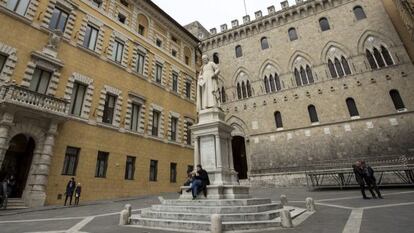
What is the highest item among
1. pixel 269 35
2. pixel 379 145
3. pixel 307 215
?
pixel 269 35

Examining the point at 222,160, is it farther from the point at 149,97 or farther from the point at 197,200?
the point at 149,97

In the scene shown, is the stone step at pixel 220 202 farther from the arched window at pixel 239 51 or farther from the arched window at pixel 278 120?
the arched window at pixel 239 51

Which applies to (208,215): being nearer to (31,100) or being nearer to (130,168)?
(31,100)

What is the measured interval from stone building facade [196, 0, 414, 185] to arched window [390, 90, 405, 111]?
0.27 ft

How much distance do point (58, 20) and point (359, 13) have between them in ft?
87.6

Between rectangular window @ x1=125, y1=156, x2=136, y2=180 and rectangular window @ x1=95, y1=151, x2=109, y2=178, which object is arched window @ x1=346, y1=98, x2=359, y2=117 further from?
rectangular window @ x1=95, y1=151, x2=109, y2=178

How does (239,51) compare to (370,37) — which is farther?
(239,51)

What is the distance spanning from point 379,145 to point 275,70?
11957 mm

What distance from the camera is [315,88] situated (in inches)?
882

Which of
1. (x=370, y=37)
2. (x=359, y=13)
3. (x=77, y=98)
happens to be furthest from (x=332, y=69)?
(x=77, y=98)

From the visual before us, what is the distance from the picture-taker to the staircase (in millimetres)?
5664

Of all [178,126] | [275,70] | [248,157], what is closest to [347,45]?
[275,70]

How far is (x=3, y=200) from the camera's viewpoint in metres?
9.99

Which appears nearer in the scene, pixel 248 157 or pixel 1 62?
pixel 1 62
